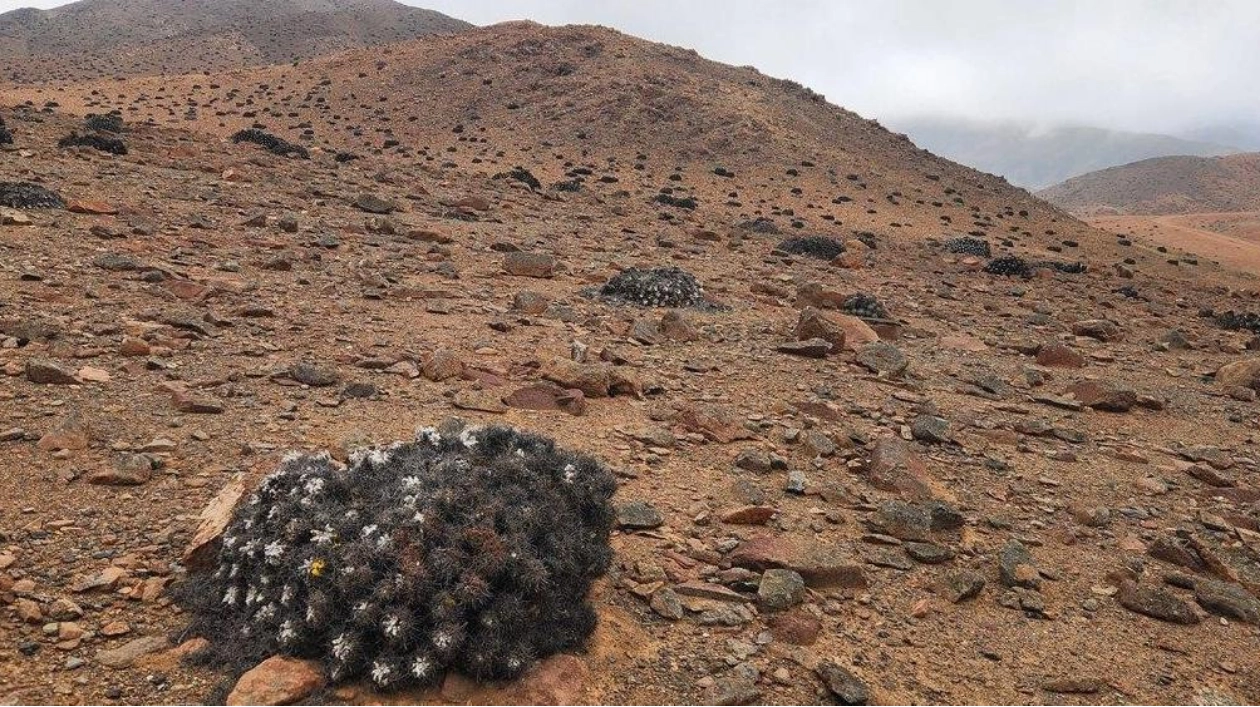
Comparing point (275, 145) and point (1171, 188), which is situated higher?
point (1171, 188)

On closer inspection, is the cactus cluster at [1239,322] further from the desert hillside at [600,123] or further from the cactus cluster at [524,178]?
the cactus cluster at [524,178]

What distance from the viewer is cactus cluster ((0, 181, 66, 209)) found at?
11.8 metres

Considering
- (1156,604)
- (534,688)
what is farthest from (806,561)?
(1156,604)

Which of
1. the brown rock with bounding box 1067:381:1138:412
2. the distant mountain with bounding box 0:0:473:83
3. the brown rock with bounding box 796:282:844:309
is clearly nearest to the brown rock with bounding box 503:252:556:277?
the brown rock with bounding box 796:282:844:309

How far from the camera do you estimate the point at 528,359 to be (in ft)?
28.9

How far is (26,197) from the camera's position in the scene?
11914mm

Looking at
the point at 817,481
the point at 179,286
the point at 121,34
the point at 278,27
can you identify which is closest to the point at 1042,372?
the point at 817,481

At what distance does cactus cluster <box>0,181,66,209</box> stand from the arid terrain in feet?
1.15

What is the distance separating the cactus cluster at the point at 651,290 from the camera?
1259 centimetres

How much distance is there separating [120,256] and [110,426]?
5.90 m

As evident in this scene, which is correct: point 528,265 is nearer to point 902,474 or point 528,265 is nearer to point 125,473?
point 902,474

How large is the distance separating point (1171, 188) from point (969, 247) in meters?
109

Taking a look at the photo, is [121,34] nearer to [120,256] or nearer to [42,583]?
[120,256]

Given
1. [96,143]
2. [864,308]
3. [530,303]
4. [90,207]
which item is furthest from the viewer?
[96,143]
